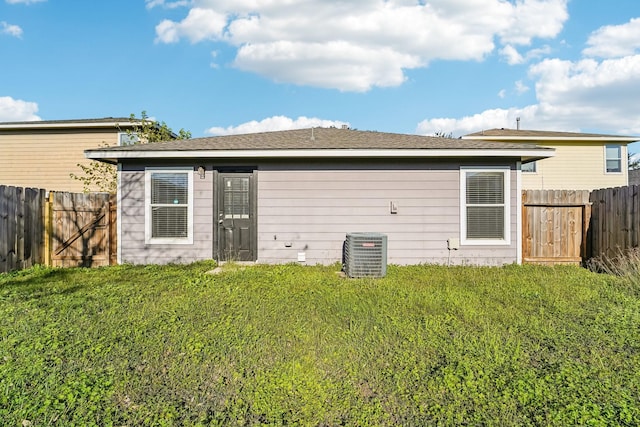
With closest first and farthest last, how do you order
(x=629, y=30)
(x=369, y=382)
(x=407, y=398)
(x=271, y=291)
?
Result: 1. (x=407, y=398)
2. (x=369, y=382)
3. (x=271, y=291)
4. (x=629, y=30)

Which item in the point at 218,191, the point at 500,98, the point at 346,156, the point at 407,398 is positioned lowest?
the point at 407,398

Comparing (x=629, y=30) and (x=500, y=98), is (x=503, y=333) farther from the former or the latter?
(x=500, y=98)

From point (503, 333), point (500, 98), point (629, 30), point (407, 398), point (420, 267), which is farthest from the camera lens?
point (500, 98)

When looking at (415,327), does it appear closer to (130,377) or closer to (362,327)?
(362,327)

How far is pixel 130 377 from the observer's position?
2.86 metres

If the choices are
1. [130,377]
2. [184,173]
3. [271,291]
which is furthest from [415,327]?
[184,173]

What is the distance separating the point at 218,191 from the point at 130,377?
18.4 ft

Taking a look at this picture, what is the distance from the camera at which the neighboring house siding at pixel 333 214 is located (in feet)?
26.6

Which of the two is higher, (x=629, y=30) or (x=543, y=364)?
(x=629, y=30)

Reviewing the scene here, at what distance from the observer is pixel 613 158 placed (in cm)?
1667

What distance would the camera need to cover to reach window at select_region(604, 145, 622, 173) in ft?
54.6

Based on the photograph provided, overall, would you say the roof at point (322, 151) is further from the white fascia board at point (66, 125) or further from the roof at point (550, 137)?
the roof at point (550, 137)

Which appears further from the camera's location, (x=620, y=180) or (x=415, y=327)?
(x=620, y=180)

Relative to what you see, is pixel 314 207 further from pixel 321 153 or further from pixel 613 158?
pixel 613 158
